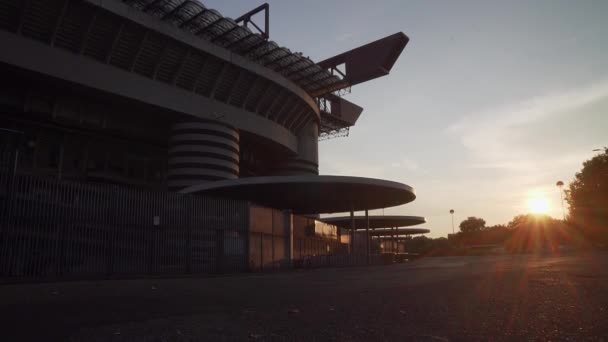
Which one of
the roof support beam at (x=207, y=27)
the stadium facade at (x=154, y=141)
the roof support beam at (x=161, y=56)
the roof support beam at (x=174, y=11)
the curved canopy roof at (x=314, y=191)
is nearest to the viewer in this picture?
the stadium facade at (x=154, y=141)

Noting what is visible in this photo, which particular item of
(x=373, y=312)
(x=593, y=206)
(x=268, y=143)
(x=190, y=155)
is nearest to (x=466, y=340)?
(x=373, y=312)

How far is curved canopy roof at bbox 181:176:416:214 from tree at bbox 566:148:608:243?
31.8 metres

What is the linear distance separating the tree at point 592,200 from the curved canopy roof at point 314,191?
31.8m

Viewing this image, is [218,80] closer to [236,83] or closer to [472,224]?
[236,83]

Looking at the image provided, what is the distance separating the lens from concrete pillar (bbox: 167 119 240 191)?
48938 millimetres

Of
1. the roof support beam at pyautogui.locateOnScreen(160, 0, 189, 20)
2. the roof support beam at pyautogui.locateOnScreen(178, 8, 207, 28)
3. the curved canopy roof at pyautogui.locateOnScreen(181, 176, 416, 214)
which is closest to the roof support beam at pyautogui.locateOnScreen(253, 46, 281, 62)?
the roof support beam at pyautogui.locateOnScreen(178, 8, 207, 28)

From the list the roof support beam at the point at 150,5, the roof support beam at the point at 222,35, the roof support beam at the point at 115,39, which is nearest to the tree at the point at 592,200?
the roof support beam at the point at 222,35

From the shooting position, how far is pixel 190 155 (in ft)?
163

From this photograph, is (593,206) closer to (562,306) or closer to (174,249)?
(174,249)

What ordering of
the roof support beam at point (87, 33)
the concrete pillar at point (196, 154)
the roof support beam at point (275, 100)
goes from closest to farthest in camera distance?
the roof support beam at point (87, 33)
the concrete pillar at point (196, 154)
the roof support beam at point (275, 100)

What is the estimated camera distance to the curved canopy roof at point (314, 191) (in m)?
35.5

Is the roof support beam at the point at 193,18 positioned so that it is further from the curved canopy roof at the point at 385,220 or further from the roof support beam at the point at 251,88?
the curved canopy roof at the point at 385,220

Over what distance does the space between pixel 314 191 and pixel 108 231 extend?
20.6 metres

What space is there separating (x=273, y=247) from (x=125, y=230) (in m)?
13.5
